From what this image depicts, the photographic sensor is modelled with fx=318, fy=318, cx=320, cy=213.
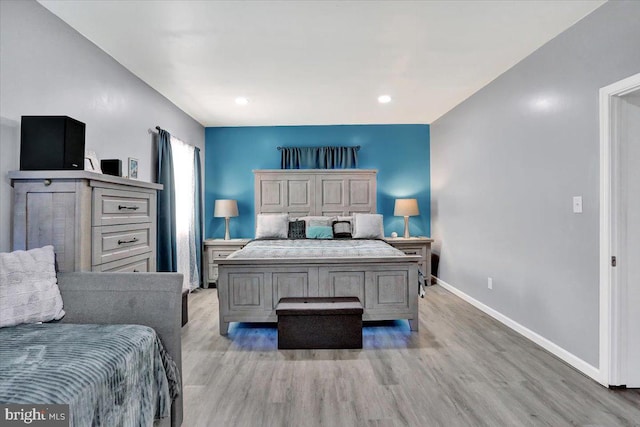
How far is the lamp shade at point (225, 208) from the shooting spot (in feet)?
16.3

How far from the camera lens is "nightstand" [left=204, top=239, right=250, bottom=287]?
4770 millimetres

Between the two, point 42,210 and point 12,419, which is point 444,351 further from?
point 42,210

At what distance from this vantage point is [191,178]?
4738mm

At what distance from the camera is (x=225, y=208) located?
4.97 meters

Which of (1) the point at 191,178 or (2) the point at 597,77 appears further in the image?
(1) the point at 191,178

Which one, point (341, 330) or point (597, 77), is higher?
point (597, 77)

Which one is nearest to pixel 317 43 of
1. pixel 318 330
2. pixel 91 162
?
pixel 91 162

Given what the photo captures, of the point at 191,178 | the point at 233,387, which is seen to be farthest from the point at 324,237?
the point at 233,387

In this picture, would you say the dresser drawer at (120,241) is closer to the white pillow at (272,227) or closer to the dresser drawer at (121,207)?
the dresser drawer at (121,207)

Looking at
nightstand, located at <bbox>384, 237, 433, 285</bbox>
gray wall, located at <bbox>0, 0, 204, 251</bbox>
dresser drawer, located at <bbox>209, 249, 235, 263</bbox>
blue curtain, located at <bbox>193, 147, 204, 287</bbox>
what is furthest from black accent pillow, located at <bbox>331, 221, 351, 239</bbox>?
gray wall, located at <bbox>0, 0, 204, 251</bbox>

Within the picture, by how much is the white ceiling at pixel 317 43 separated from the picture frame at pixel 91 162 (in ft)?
3.05

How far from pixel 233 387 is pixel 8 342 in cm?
128

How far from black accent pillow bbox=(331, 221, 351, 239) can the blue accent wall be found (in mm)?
1028

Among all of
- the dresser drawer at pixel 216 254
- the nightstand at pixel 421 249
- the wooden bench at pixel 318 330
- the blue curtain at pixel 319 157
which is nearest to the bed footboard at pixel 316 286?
the wooden bench at pixel 318 330
